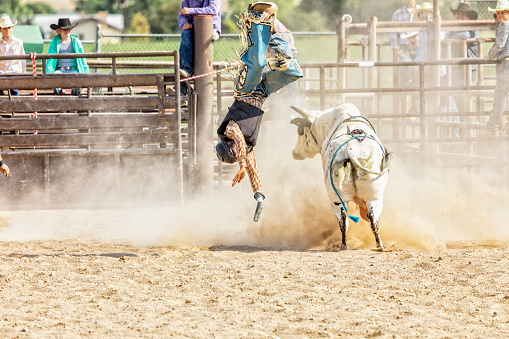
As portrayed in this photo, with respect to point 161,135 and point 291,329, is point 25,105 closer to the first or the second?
point 161,135

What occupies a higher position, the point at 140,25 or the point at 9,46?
the point at 140,25

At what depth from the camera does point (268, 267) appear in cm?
542

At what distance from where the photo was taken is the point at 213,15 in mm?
8555

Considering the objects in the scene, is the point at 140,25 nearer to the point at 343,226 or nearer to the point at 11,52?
the point at 11,52

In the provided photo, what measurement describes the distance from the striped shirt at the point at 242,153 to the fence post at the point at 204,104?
2267mm

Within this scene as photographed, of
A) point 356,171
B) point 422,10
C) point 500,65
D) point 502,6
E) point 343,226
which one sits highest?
point 422,10

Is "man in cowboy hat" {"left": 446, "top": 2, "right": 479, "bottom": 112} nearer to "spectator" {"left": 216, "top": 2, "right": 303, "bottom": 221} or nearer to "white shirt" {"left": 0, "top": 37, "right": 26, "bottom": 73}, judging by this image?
"spectator" {"left": 216, "top": 2, "right": 303, "bottom": 221}

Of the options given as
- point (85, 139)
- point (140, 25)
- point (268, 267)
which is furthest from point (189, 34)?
point (140, 25)

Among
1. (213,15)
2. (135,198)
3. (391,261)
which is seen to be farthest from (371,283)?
(213,15)

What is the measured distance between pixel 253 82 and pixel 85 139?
2.91m

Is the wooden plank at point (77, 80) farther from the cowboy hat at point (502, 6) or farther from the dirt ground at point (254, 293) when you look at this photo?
the cowboy hat at point (502, 6)

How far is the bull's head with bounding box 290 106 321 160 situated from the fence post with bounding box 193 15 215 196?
60.1 inches

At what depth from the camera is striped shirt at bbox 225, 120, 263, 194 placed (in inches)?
246

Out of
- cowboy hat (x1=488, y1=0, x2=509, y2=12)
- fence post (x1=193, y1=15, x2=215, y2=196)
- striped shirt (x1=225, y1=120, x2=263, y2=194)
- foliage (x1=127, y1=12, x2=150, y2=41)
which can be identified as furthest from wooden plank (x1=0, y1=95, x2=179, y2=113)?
foliage (x1=127, y1=12, x2=150, y2=41)
